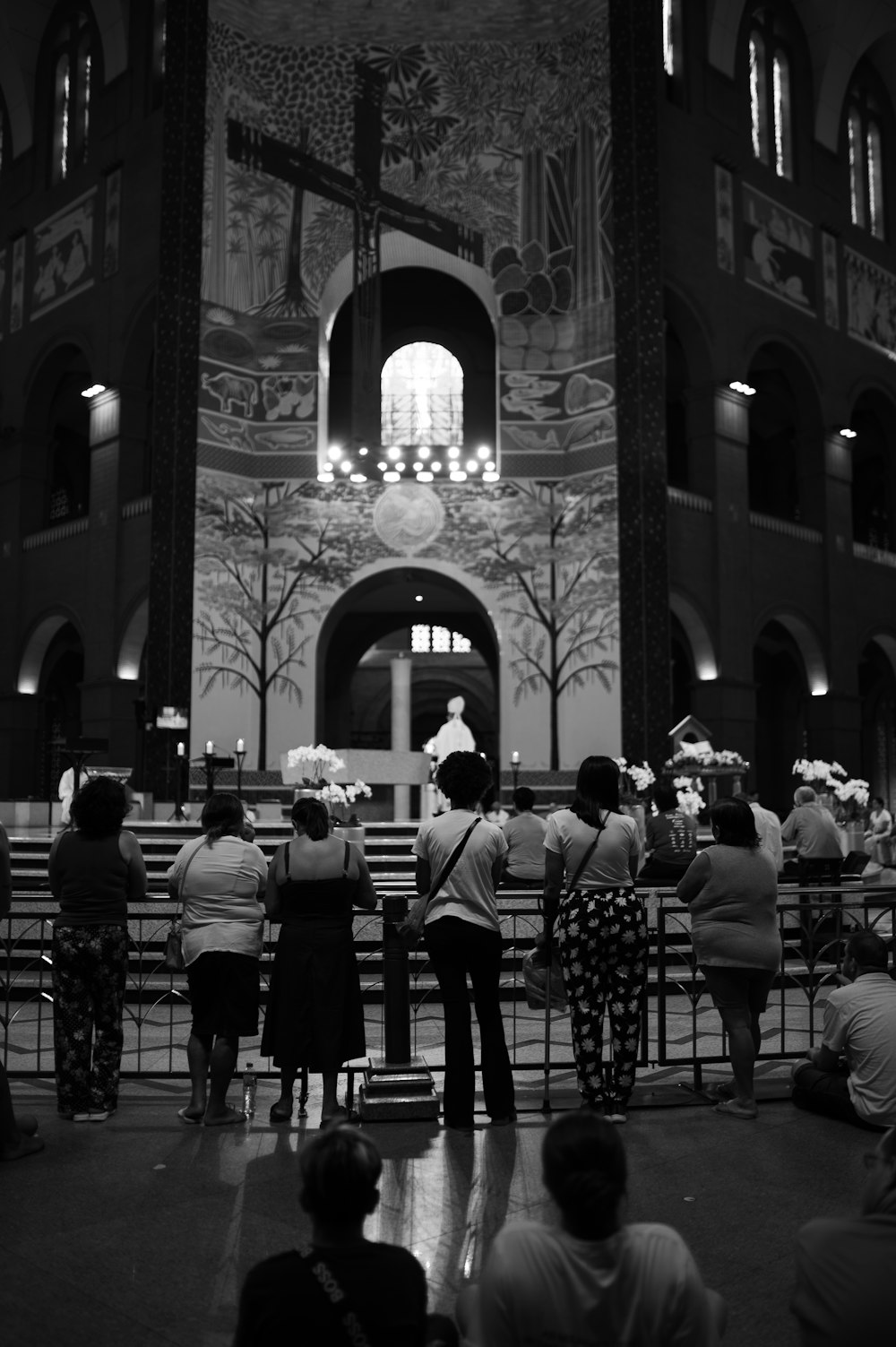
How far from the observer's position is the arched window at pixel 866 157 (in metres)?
26.9

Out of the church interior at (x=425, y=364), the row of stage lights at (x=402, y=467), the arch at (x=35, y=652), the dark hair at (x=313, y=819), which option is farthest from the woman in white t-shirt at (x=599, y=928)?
the arch at (x=35, y=652)

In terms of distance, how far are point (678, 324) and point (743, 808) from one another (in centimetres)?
1815

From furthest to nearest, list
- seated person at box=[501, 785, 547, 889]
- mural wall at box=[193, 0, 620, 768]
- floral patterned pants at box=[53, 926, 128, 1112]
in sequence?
mural wall at box=[193, 0, 620, 768] → seated person at box=[501, 785, 547, 889] → floral patterned pants at box=[53, 926, 128, 1112]

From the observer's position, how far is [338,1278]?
6.99 feet

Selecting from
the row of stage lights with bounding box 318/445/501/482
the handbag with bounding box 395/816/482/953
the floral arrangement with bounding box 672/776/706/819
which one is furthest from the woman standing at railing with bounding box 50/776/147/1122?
the row of stage lights with bounding box 318/445/501/482

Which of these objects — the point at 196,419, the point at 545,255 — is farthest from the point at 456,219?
the point at 196,419

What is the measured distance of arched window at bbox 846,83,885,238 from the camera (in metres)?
26.9

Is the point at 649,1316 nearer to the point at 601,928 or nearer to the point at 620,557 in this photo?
the point at 601,928

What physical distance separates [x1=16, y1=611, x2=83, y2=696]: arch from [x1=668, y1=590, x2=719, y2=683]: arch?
39.8 ft

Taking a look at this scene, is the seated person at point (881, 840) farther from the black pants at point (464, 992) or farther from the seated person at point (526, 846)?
the black pants at point (464, 992)

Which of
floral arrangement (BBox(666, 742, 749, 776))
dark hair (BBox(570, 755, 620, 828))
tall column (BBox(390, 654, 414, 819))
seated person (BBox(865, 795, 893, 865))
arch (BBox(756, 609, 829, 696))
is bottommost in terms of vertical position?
seated person (BBox(865, 795, 893, 865))

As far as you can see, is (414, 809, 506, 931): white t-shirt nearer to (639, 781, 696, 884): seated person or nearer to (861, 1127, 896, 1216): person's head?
(861, 1127, 896, 1216): person's head

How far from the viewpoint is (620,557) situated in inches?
810

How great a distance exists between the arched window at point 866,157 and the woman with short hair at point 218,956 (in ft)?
82.7
